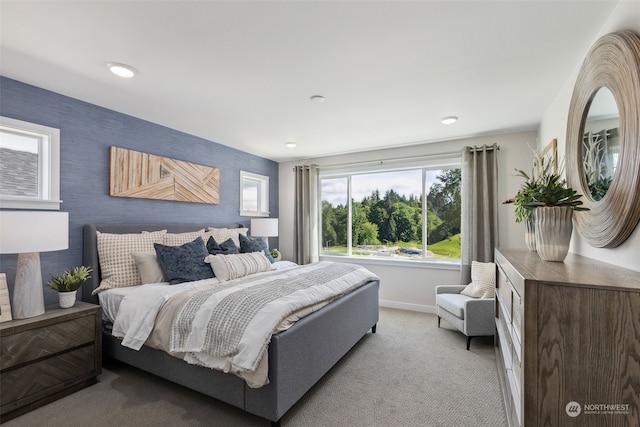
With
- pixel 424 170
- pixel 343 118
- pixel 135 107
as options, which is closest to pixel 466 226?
pixel 424 170

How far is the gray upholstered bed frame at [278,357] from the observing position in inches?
68.9

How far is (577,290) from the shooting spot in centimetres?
104

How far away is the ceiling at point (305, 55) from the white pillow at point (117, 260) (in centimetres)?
134

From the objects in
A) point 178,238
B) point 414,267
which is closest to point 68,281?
point 178,238

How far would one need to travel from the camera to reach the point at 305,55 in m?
1.95

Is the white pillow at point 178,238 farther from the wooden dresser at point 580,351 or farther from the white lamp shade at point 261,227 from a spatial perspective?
the wooden dresser at point 580,351

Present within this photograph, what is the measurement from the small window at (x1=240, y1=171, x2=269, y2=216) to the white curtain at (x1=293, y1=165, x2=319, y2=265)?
22.7 inches

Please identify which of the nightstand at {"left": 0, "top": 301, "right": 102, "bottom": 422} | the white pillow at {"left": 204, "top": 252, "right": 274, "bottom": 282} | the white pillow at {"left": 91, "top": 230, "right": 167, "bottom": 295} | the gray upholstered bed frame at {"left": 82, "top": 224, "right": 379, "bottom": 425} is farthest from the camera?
the white pillow at {"left": 204, "top": 252, "right": 274, "bottom": 282}

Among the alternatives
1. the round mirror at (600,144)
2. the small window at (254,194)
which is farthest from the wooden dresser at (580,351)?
the small window at (254,194)

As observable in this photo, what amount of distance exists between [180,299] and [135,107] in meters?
2.05

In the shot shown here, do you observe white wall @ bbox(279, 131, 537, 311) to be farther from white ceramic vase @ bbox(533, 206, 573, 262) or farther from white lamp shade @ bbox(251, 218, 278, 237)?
white ceramic vase @ bbox(533, 206, 573, 262)

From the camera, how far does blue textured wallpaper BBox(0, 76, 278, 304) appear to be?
2393 millimetres

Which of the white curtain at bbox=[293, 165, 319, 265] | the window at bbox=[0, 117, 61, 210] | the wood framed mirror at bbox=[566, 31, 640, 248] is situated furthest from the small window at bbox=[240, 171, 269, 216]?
the wood framed mirror at bbox=[566, 31, 640, 248]

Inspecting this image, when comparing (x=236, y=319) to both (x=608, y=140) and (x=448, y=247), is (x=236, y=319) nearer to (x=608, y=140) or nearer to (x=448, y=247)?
(x=608, y=140)
